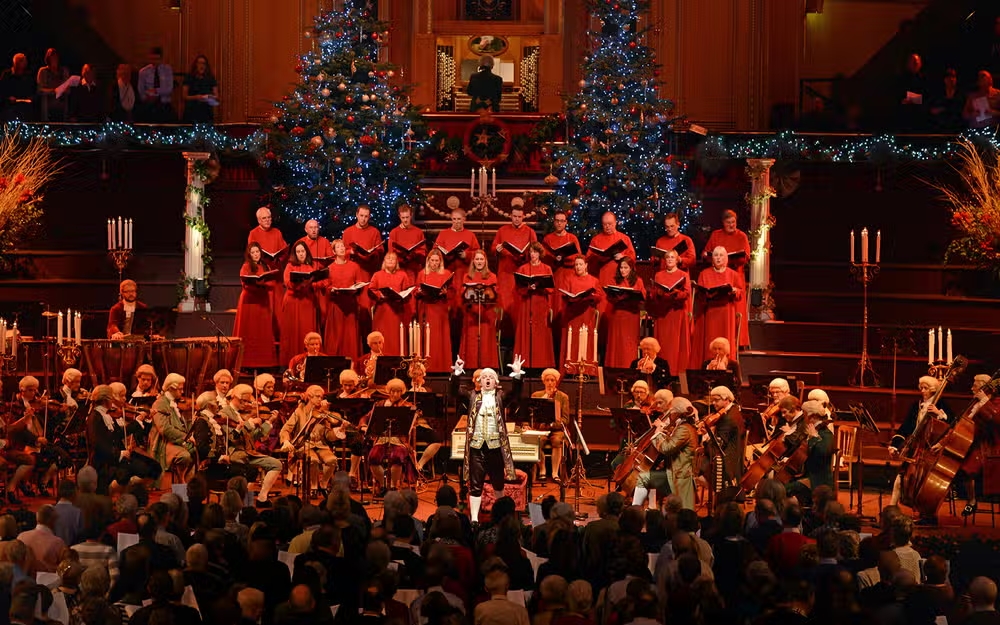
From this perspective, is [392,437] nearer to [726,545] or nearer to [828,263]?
[726,545]

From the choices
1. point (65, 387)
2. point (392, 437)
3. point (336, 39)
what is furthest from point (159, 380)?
point (336, 39)

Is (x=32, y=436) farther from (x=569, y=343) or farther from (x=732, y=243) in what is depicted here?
(x=732, y=243)

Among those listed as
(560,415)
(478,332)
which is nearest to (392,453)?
(560,415)

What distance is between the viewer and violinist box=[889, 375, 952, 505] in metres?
14.1

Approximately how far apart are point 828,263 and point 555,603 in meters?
13.3

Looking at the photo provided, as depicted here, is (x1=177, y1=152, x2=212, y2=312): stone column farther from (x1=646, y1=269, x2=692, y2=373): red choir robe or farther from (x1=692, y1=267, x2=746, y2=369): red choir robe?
(x1=692, y1=267, x2=746, y2=369): red choir robe

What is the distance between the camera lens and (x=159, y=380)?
17.0 metres

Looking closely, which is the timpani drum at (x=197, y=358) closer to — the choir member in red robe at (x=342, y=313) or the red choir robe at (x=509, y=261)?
the choir member in red robe at (x=342, y=313)

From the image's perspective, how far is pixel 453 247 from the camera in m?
18.2

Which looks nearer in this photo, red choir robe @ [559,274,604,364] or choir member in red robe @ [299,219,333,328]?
red choir robe @ [559,274,604,364]

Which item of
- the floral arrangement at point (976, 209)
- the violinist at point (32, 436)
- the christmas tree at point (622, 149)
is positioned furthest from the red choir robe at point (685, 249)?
the violinist at point (32, 436)

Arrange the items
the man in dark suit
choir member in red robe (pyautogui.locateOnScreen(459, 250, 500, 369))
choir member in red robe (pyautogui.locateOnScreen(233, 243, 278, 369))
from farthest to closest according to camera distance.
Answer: the man in dark suit → choir member in red robe (pyautogui.locateOnScreen(233, 243, 278, 369)) → choir member in red robe (pyautogui.locateOnScreen(459, 250, 500, 369))

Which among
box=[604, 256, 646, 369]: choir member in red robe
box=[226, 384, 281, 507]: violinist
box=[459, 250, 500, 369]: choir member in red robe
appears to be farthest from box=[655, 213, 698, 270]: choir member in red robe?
box=[226, 384, 281, 507]: violinist

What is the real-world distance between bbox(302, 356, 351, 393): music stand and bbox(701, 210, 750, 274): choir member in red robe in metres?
4.70
